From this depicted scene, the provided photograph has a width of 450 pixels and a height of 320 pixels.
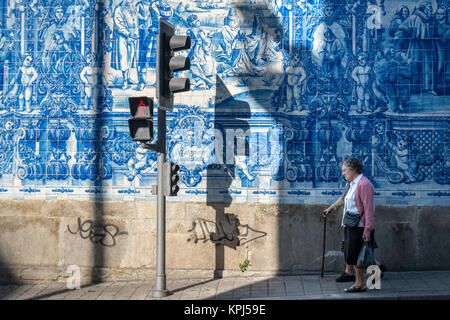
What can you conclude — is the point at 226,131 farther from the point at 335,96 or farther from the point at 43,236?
the point at 43,236

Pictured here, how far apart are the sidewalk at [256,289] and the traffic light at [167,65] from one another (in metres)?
2.62

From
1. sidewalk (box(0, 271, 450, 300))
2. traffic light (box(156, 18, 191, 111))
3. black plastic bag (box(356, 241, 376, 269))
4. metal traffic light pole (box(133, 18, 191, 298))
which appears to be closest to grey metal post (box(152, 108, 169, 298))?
metal traffic light pole (box(133, 18, 191, 298))

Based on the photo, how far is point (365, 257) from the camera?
7.39 meters

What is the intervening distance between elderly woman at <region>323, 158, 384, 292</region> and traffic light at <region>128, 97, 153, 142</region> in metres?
2.65

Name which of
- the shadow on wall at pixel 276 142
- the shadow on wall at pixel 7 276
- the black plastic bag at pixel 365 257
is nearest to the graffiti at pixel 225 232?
the shadow on wall at pixel 276 142

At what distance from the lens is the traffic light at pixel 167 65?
7.58 meters

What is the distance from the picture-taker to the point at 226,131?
8.98 metres

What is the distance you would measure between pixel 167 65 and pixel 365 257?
3.57m

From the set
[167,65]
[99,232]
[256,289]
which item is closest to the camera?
[167,65]

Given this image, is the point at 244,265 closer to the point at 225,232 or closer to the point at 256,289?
the point at 225,232

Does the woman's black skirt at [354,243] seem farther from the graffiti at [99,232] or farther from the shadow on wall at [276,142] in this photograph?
the graffiti at [99,232]

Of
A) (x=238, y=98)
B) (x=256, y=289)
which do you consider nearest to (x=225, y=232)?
(x=256, y=289)

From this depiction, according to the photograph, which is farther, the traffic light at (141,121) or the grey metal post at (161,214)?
the grey metal post at (161,214)
